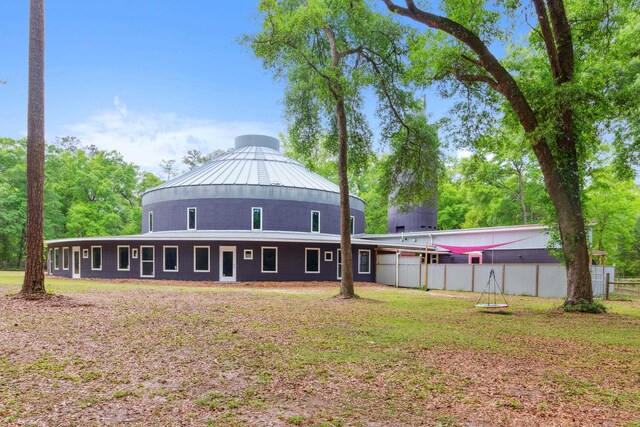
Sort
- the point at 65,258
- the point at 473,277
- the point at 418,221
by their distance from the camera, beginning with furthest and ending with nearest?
the point at 418,221, the point at 65,258, the point at 473,277

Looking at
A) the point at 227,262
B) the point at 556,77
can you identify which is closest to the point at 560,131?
the point at 556,77

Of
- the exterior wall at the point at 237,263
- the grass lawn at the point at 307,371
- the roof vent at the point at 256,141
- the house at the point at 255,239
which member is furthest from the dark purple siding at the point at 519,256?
the roof vent at the point at 256,141

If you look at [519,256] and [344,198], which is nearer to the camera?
[344,198]

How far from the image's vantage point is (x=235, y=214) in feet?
94.1

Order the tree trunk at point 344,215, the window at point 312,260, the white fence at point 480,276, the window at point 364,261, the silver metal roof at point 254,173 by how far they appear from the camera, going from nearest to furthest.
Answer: the tree trunk at point 344,215 < the white fence at point 480,276 < the window at point 312,260 < the window at point 364,261 < the silver metal roof at point 254,173

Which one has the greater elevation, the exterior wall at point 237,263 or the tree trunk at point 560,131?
the tree trunk at point 560,131

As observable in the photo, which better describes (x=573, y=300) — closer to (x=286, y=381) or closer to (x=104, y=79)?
(x=286, y=381)

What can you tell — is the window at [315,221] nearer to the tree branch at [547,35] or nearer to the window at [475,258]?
the window at [475,258]

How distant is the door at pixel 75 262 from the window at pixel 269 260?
12.4m

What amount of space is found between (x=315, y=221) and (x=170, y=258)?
381 inches

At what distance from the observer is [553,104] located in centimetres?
1154

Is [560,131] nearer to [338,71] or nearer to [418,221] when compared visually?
[338,71]

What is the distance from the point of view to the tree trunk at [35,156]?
1153cm

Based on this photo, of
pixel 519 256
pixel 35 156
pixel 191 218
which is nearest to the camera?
pixel 35 156
